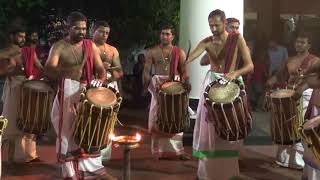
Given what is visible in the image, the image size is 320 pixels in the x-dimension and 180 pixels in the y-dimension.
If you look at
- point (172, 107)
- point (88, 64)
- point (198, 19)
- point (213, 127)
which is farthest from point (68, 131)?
point (198, 19)

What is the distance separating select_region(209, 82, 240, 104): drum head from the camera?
18.9ft

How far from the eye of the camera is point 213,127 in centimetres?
611

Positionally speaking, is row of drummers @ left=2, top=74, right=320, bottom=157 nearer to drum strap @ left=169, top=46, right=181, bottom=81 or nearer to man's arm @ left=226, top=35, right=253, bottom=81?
man's arm @ left=226, top=35, right=253, bottom=81

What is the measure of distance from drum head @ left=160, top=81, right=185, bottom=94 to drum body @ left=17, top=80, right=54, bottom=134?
4.63ft

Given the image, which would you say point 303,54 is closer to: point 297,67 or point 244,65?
point 297,67

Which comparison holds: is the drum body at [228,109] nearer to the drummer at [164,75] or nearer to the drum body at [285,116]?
the drum body at [285,116]

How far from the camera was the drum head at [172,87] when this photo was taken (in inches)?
288

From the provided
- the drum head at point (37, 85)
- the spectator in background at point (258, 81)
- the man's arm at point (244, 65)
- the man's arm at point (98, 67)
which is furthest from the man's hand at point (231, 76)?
the spectator in background at point (258, 81)

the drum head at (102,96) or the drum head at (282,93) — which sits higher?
the drum head at (102,96)

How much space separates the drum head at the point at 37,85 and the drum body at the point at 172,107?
143 cm

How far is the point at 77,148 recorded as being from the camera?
609cm

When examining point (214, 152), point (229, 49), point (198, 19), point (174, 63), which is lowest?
point (214, 152)

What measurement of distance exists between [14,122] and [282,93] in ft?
10.9

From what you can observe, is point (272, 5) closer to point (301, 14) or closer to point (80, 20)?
point (301, 14)
